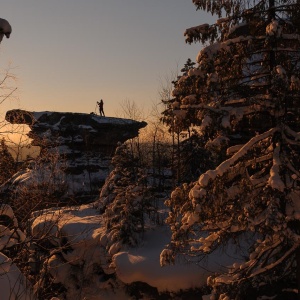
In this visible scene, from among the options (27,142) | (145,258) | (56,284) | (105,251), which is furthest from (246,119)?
(56,284)

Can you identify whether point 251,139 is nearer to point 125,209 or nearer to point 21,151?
point 21,151

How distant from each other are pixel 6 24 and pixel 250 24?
5.11m

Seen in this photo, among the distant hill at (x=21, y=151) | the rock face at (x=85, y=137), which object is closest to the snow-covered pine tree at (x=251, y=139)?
the distant hill at (x=21, y=151)

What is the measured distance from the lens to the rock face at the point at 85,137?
3853cm

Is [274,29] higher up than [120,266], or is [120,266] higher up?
[274,29]

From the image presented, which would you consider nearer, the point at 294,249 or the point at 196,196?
the point at 196,196

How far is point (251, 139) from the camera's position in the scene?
7797 mm

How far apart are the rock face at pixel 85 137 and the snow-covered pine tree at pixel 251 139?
30000mm

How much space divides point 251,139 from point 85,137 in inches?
1244

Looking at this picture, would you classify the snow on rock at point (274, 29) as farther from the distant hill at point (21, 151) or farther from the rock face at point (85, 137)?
the rock face at point (85, 137)

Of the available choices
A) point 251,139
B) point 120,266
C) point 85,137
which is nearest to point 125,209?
point 120,266

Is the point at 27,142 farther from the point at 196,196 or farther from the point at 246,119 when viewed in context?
the point at 246,119

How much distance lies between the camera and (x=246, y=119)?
28.5ft

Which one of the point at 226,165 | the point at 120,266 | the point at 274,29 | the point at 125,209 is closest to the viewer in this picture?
the point at 274,29
